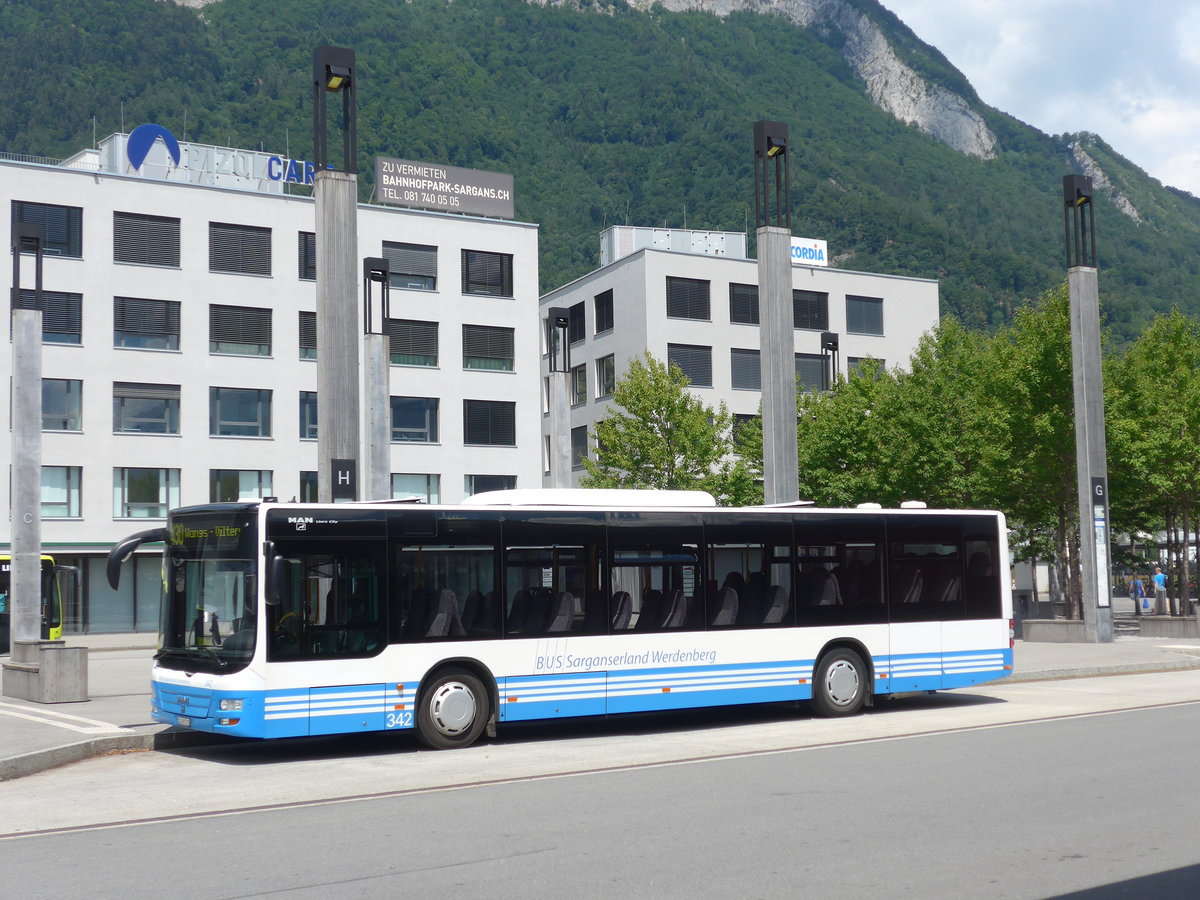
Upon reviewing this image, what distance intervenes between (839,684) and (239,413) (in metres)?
38.4

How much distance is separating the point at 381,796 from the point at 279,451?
4199 centimetres

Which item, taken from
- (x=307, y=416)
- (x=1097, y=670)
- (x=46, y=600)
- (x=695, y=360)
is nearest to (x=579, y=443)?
(x=695, y=360)

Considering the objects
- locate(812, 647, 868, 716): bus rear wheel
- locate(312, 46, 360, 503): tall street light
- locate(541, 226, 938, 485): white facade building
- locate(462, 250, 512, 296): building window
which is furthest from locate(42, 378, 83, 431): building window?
locate(812, 647, 868, 716): bus rear wheel

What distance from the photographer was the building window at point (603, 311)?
6675 cm

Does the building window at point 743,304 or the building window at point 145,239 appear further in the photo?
the building window at point 743,304

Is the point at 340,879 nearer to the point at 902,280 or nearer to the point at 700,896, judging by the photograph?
the point at 700,896

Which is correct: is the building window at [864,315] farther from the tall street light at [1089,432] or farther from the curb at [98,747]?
the curb at [98,747]

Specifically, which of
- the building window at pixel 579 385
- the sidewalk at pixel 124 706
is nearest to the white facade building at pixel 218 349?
the building window at pixel 579 385

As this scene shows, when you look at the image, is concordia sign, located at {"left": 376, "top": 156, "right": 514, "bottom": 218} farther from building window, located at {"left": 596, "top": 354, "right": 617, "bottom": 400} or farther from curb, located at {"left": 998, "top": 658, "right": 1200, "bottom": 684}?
curb, located at {"left": 998, "top": 658, "right": 1200, "bottom": 684}

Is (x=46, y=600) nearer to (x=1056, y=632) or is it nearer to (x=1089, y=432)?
(x=1056, y=632)

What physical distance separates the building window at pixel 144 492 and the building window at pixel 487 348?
42.5ft

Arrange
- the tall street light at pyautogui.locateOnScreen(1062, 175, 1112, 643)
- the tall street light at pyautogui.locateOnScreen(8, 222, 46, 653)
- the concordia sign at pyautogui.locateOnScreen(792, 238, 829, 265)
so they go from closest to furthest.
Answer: the tall street light at pyautogui.locateOnScreen(8, 222, 46, 653), the tall street light at pyautogui.locateOnScreen(1062, 175, 1112, 643), the concordia sign at pyautogui.locateOnScreen(792, 238, 829, 265)

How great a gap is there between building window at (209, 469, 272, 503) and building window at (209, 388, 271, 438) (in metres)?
1.40

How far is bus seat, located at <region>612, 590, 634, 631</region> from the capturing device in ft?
51.2
